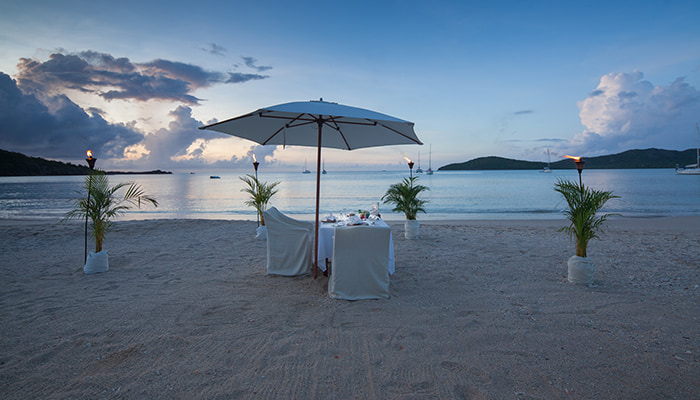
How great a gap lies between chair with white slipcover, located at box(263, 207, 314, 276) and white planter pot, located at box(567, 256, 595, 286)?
11.2 ft

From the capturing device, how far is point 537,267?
4781 mm

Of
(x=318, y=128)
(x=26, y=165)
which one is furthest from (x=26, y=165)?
(x=318, y=128)

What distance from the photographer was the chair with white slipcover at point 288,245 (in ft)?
14.6

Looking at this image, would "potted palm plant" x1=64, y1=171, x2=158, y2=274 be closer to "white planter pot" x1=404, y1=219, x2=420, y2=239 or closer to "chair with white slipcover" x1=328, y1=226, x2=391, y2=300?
"chair with white slipcover" x1=328, y1=226, x2=391, y2=300

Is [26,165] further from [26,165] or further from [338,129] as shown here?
[338,129]

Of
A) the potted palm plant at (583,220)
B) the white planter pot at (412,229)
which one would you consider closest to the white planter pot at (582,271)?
the potted palm plant at (583,220)

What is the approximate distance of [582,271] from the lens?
3930 millimetres

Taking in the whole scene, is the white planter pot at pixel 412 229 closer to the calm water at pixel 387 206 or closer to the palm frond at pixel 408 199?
the palm frond at pixel 408 199

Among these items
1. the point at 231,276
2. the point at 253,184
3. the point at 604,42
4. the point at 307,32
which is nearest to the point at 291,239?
the point at 231,276

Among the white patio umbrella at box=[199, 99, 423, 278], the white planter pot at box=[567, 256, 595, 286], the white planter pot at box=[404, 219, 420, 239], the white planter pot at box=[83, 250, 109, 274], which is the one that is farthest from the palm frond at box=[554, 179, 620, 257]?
the white planter pot at box=[83, 250, 109, 274]

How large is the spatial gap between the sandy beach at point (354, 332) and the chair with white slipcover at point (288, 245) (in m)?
0.24

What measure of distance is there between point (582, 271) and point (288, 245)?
12.5 ft

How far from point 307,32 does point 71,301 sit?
29.1 feet

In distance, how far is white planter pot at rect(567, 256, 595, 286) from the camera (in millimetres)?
3916
